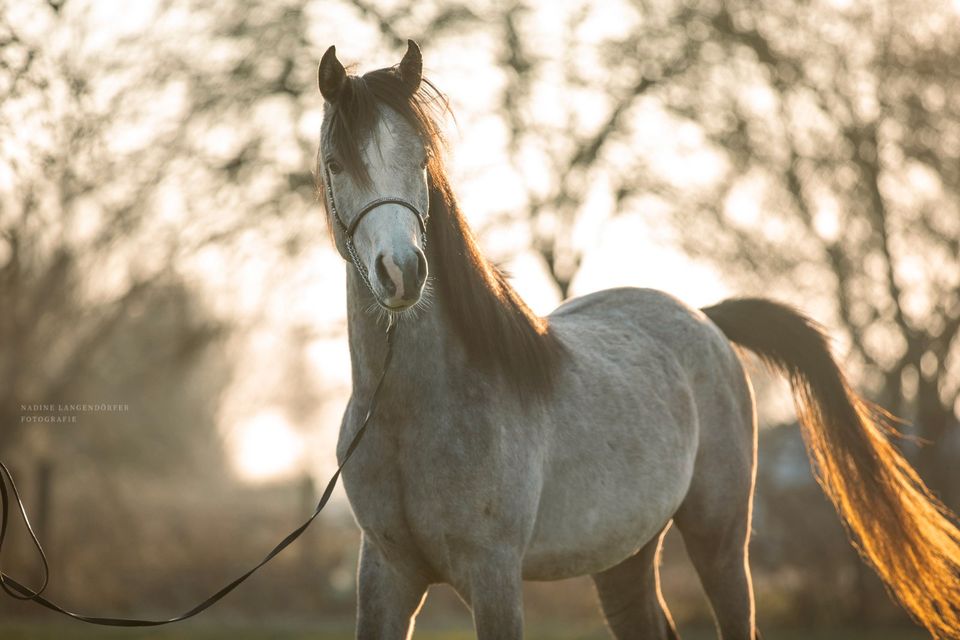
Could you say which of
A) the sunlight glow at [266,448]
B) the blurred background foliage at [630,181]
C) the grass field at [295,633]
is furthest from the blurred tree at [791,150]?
the sunlight glow at [266,448]

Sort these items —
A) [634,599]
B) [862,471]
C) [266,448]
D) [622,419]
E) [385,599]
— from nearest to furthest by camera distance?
[385,599]
[622,419]
[634,599]
[862,471]
[266,448]

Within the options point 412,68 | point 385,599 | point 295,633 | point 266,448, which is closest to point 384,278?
point 412,68

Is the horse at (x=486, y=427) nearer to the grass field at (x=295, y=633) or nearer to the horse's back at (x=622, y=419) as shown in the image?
the horse's back at (x=622, y=419)

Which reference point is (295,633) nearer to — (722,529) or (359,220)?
(722,529)

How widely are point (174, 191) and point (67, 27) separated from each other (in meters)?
3.18

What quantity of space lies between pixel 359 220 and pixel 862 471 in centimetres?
334

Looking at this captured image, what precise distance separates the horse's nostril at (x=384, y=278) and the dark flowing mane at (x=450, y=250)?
364mm

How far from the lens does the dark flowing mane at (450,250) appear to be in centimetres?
353

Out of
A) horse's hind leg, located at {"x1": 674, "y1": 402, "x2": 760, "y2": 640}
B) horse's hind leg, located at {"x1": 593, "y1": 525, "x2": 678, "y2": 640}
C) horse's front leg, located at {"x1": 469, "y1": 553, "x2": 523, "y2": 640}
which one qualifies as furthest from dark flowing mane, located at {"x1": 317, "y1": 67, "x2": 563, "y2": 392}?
horse's hind leg, located at {"x1": 593, "y1": 525, "x2": 678, "y2": 640}

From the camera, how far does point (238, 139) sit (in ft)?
40.7

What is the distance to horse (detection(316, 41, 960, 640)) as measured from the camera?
3.53 metres

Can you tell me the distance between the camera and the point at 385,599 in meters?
3.82

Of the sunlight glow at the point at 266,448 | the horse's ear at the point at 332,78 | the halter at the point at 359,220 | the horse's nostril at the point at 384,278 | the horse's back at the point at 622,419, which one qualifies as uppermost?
the horse's ear at the point at 332,78

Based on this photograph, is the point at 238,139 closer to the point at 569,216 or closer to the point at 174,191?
the point at 174,191
